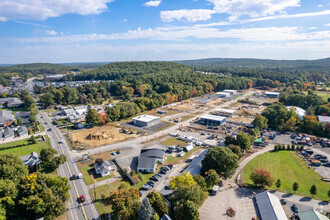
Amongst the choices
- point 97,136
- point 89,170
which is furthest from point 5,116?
point 89,170

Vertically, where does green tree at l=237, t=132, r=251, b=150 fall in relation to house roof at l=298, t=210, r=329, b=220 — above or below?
above

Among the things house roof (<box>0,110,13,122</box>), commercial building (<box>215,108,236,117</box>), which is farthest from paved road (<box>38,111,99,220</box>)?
commercial building (<box>215,108,236,117</box>)

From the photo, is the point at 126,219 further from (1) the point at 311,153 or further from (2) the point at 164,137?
(1) the point at 311,153

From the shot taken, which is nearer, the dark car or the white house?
the dark car

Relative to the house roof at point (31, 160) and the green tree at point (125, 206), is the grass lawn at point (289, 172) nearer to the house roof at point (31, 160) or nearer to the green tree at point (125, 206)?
the green tree at point (125, 206)

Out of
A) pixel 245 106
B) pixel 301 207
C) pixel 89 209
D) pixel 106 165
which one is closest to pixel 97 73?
pixel 245 106

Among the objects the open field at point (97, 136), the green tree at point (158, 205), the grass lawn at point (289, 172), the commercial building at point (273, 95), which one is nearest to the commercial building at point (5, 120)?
the open field at point (97, 136)

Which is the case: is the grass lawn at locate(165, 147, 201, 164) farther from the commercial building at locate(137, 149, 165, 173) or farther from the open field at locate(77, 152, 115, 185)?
the open field at locate(77, 152, 115, 185)
